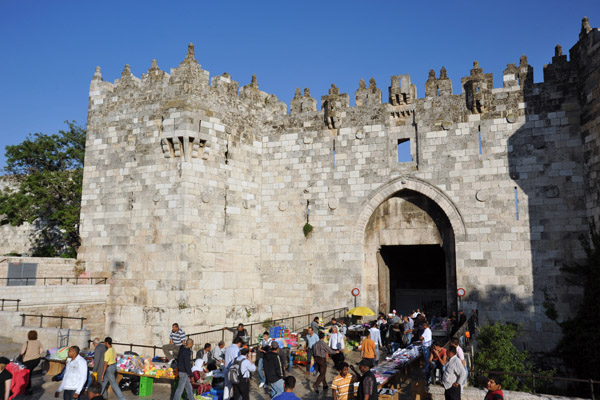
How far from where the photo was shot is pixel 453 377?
866 centimetres

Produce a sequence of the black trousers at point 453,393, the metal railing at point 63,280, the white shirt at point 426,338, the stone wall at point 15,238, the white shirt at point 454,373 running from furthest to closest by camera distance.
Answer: the stone wall at point 15,238
the metal railing at point 63,280
the white shirt at point 426,338
the white shirt at point 454,373
the black trousers at point 453,393

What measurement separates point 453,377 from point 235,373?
14.4ft

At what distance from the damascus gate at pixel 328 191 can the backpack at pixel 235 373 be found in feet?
27.8

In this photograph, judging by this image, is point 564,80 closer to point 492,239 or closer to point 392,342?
point 492,239

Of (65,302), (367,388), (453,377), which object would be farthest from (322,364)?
(65,302)

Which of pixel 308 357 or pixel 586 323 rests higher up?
pixel 586 323

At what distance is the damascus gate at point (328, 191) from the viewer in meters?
16.9

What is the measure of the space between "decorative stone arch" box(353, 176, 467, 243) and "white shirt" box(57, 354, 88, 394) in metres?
12.8

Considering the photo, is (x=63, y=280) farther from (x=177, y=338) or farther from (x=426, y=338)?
(x=426, y=338)

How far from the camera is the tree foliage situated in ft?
48.6

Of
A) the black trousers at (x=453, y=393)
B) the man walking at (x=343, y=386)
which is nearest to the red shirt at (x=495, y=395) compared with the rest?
the black trousers at (x=453, y=393)

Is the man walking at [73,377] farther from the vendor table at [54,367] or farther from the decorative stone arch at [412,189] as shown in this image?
the decorative stone arch at [412,189]

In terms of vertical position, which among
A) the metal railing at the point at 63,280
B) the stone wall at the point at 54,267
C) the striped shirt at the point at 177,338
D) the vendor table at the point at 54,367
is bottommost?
the vendor table at the point at 54,367

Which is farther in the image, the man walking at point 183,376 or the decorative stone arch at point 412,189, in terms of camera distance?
the decorative stone arch at point 412,189
